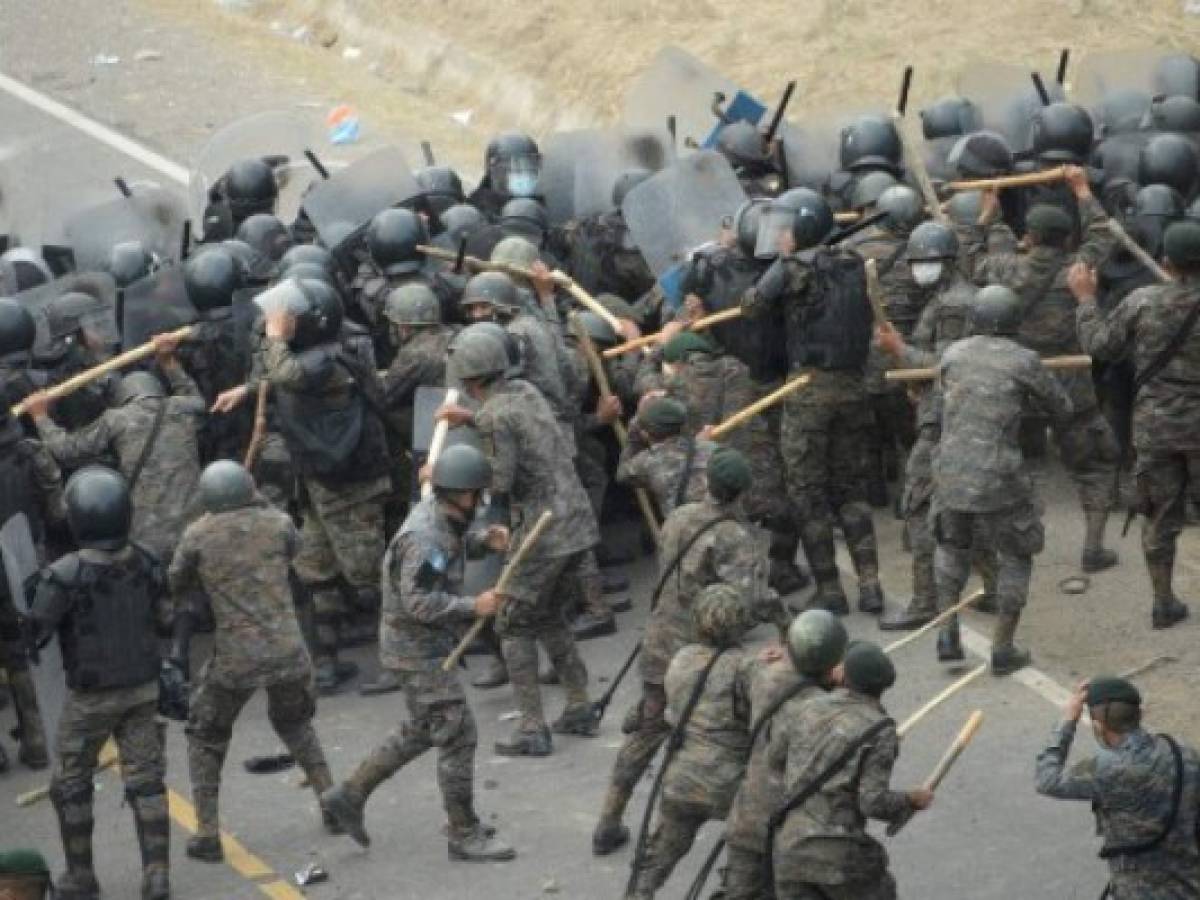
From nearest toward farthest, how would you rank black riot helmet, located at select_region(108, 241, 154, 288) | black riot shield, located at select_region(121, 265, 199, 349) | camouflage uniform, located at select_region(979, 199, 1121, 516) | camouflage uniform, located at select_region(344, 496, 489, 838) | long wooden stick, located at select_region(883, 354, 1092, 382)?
camouflage uniform, located at select_region(344, 496, 489, 838) → long wooden stick, located at select_region(883, 354, 1092, 382) → camouflage uniform, located at select_region(979, 199, 1121, 516) → black riot shield, located at select_region(121, 265, 199, 349) → black riot helmet, located at select_region(108, 241, 154, 288)

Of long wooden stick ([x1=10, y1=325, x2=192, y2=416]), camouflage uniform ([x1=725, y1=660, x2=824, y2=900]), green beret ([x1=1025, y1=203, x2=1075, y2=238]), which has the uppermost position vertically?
green beret ([x1=1025, y1=203, x2=1075, y2=238])

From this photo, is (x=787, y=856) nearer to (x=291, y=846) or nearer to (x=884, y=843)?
(x=884, y=843)

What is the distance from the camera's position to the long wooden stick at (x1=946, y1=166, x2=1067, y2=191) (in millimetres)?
17016

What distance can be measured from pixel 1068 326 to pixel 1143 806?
17.8 feet

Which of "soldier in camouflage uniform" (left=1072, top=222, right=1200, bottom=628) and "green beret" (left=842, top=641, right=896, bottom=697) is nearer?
"green beret" (left=842, top=641, right=896, bottom=697)

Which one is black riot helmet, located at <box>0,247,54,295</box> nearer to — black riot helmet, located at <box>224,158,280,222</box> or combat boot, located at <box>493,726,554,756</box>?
black riot helmet, located at <box>224,158,280,222</box>

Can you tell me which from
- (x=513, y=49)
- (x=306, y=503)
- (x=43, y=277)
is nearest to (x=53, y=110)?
(x=513, y=49)

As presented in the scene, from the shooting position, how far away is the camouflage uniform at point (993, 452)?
48.8 ft

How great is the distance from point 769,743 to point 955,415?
3438mm

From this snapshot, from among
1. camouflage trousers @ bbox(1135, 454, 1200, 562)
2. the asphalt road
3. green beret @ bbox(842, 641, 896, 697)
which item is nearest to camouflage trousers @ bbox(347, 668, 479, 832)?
the asphalt road

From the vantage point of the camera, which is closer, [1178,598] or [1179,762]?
[1179,762]

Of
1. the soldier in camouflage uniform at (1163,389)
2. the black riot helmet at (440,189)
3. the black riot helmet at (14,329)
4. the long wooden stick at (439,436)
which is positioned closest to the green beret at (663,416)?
the long wooden stick at (439,436)

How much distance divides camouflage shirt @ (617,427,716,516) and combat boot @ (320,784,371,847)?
6.42 feet

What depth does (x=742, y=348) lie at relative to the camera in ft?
53.0
